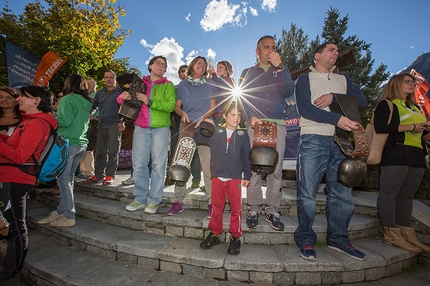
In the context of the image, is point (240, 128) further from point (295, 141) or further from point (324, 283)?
point (295, 141)

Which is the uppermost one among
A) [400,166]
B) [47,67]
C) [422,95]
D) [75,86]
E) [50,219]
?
[47,67]

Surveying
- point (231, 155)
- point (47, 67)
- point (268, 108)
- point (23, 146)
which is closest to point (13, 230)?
point (23, 146)

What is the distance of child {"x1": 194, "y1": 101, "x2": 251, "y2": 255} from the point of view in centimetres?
252

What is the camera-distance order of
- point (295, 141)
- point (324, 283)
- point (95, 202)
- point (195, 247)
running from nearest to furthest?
point (324, 283) → point (195, 247) → point (95, 202) → point (295, 141)

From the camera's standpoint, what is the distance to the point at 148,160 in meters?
3.30

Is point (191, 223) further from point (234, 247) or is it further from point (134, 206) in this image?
point (134, 206)

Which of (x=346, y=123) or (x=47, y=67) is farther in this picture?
(x=47, y=67)

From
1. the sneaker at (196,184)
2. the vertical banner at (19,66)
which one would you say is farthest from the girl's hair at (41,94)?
the vertical banner at (19,66)

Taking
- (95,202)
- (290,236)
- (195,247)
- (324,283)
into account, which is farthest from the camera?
(95,202)

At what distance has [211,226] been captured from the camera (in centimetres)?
257

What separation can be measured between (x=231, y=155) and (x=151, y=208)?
1474 millimetres

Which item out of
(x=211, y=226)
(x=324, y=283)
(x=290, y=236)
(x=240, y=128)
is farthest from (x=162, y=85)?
(x=324, y=283)

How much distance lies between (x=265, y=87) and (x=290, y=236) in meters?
2.05

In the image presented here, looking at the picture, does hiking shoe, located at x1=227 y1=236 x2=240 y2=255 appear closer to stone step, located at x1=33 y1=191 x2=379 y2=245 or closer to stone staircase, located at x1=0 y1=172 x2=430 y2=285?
stone staircase, located at x1=0 y1=172 x2=430 y2=285
